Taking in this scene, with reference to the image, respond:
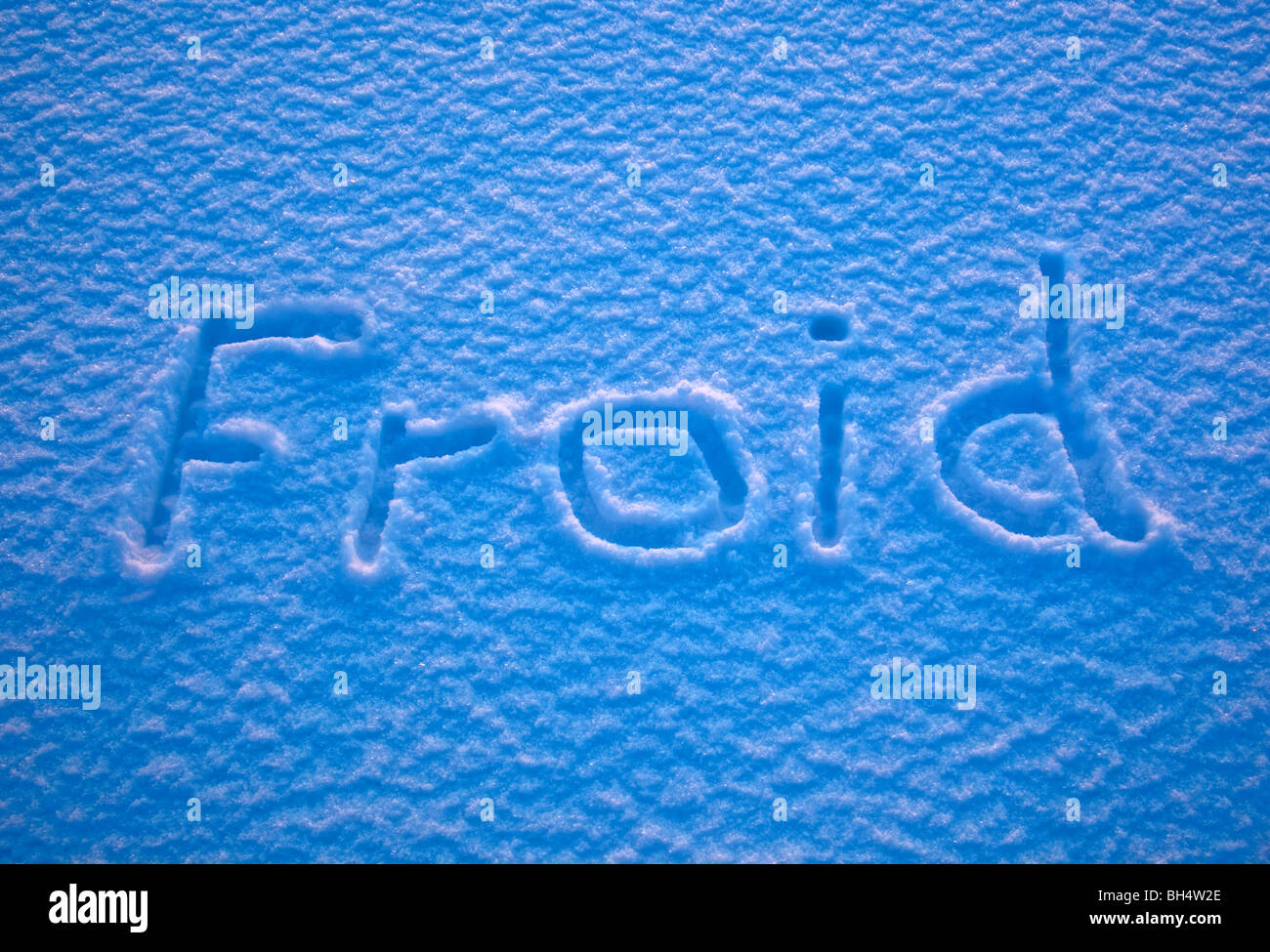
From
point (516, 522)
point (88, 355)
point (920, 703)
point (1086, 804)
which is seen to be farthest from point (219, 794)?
point (1086, 804)

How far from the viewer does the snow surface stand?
2.97 ft

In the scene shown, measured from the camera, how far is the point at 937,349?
1.05 m

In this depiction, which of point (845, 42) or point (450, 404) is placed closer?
Answer: point (450, 404)

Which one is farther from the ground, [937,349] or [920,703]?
[937,349]

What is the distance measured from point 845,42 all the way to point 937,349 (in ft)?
1.56

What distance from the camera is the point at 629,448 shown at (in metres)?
1.02

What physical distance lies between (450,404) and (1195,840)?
1.00 m

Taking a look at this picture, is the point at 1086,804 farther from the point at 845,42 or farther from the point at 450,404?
the point at 845,42

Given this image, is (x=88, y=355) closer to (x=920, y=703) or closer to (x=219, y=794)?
(x=219, y=794)

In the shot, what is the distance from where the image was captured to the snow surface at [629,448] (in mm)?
905

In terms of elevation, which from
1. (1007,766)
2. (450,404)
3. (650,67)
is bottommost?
(1007,766)
